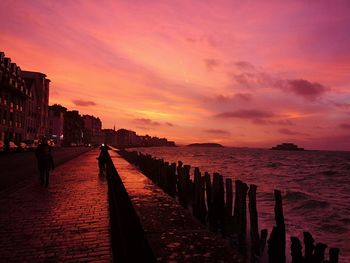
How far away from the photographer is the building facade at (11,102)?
55.4 meters

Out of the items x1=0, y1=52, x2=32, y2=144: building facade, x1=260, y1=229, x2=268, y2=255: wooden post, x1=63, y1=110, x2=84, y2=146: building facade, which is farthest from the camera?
x1=63, y1=110, x2=84, y2=146: building facade

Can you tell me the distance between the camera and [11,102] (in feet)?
198

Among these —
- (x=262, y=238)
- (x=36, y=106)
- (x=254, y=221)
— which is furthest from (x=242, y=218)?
(x=36, y=106)

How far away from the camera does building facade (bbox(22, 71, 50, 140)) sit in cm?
7335

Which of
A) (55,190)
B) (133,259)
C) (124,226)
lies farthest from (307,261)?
(55,190)

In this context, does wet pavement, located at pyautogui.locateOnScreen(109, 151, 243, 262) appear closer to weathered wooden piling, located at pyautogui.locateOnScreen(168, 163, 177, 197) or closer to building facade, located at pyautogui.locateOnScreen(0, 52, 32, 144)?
weathered wooden piling, located at pyautogui.locateOnScreen(168, 163, 177, 197)

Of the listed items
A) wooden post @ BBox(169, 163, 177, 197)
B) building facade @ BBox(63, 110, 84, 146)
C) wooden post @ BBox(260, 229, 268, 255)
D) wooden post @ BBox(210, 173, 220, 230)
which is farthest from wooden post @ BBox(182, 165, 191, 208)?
building facade @ BBox(63, 110, 84, 146)

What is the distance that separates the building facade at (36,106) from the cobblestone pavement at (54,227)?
6562cm

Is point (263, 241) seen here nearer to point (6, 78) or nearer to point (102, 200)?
point (102, 200)

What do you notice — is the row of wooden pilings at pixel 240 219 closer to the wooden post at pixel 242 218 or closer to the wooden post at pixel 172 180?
the wooden post at pixel 242 218

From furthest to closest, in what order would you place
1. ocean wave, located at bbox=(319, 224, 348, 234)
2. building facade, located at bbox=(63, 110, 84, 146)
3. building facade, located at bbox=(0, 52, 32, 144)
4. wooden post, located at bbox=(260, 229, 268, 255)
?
building facade, located at bbox=(63, 110, 84, 146), building facade, located at bbox=(0, 52, 32, 144), ocean wave, located at bbox=(319, 224, 348, 234), wooden post, located at bbox=(260, 229, 268, 255)

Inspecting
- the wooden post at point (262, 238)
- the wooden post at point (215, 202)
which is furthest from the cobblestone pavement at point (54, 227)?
the wooden post at point (262, 238)

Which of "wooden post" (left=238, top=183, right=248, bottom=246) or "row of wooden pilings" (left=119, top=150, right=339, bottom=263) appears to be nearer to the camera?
"row of wooden pilings" (left=119, top=150, right=339, bottom=263)

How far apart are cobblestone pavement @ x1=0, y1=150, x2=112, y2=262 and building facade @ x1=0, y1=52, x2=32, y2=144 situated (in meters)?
47.7
